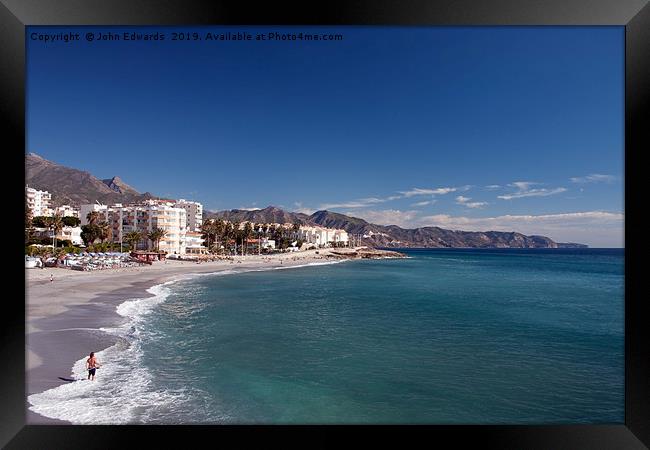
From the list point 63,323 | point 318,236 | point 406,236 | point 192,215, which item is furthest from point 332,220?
point 63,323

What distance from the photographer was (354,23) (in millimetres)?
3082

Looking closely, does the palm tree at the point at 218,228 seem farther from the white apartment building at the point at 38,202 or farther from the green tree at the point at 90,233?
the white apartment building at the point at 38,202

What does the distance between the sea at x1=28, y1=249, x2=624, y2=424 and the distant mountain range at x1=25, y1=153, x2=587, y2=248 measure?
95.5 meters

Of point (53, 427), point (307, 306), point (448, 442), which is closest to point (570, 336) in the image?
point (307, 306)

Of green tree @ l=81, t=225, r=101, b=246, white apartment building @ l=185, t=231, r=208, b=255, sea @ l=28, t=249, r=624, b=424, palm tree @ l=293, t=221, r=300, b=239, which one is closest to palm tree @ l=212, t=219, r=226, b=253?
white apartment building @ l=185, t=231, r=208, b=255

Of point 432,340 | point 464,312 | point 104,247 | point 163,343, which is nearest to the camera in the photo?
point 163,343

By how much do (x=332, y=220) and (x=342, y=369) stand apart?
7158 inches

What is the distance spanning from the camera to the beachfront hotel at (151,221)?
47.3 metres

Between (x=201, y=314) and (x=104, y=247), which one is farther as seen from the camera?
(x=104, y=247)

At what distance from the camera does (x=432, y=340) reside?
31.4 feet

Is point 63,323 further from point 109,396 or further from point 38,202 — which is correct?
point 38,202
